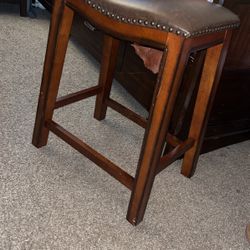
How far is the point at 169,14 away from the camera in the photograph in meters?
0.75

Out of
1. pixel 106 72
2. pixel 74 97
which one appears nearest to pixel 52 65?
pixel 74 97

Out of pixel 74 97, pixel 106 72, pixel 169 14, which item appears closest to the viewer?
pixel 169 14

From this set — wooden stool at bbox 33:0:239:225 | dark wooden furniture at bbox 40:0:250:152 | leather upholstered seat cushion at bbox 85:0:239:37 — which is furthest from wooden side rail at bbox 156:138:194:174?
leather upholstered seat cushion at bbox 85:0:239:37

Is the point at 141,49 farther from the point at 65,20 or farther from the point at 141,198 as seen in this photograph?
the point at 141,198

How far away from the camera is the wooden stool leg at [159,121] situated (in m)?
0.75

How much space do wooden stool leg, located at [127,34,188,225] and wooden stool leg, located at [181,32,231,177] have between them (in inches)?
9.8

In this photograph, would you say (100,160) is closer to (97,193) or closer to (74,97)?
(97,193)

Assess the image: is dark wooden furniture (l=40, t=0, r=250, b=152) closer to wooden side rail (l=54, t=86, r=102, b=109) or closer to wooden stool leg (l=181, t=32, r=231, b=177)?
wooden stool leg (l=181, t=32, r=231, b=177)

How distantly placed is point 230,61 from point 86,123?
0.57 m

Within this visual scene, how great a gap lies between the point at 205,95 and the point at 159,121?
29 centimetres

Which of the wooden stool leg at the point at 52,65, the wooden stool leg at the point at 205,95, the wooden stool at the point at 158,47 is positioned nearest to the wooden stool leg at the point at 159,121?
the wooden stool at the point at 158,47

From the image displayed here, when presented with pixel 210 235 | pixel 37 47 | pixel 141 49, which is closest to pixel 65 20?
pixel 141 49

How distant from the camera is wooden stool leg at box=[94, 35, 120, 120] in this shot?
49.0 inches

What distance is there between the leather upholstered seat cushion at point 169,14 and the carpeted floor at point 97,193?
0.52 metres
